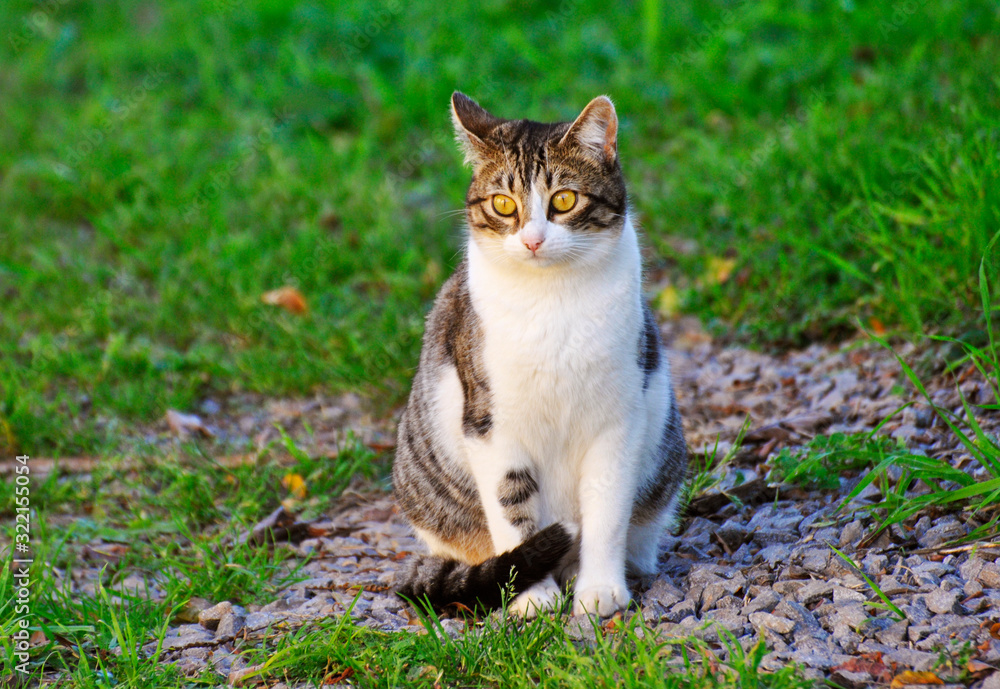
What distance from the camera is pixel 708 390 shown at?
14.1ft

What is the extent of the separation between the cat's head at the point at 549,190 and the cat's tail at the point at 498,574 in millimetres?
796

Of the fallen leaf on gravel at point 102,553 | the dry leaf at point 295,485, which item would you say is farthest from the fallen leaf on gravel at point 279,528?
the fallen leaf on gravel at point 102,553

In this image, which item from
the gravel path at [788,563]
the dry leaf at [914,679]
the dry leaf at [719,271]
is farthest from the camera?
the dry leaf at [719,271]

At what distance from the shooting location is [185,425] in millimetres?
4320

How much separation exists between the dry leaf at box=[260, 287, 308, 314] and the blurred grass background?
0.10 metres

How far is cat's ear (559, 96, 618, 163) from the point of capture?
110 inches

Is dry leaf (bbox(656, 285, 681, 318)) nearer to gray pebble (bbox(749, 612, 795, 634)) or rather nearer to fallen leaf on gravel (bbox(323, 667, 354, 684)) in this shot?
gray pebble (bbox(749, 612, 795, 634))

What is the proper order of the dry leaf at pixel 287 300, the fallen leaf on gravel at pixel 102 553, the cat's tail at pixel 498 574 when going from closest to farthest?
the cat's tail at pixel 498 574, the fallen leaf on gravel at pixel 102 553, the dry leaf at pixel 287 300

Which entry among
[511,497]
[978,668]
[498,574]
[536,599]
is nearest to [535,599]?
[536,599]

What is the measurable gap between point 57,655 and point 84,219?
4039mm

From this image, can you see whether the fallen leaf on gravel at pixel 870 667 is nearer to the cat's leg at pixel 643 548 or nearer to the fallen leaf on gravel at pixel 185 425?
the cat's leg at pixel 643 548

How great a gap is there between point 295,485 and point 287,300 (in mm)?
1461

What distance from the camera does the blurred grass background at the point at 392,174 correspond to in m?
4.34

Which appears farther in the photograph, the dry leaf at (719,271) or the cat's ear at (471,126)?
the dry leaf at (719,271)
